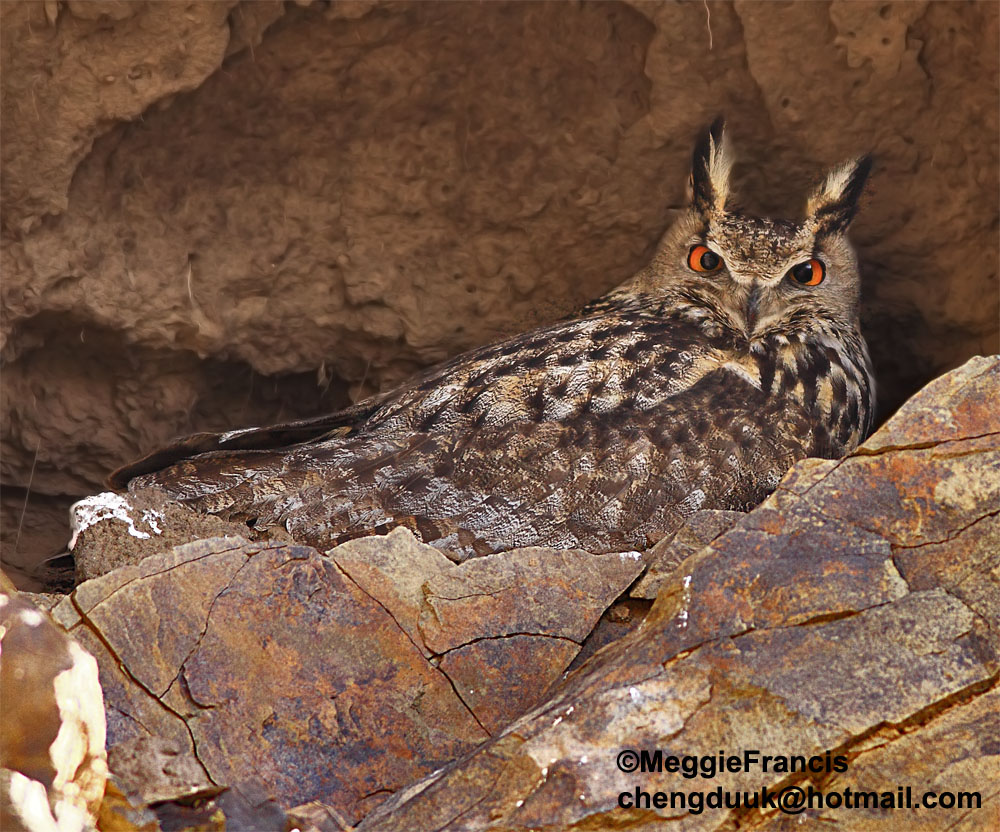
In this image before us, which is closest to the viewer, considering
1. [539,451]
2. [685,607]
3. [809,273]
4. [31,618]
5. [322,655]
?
[31,618]

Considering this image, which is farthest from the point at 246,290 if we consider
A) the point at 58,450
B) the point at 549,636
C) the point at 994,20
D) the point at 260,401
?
the point at 994,20

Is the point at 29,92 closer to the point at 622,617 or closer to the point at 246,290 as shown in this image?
the point at 246,290

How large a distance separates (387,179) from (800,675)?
2716 mm

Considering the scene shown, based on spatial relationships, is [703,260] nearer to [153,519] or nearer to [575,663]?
[575,663]

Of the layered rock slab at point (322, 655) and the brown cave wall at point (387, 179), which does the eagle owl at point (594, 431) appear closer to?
the brown cave wall at point (387, 179)

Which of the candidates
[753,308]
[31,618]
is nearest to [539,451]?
[753,308]

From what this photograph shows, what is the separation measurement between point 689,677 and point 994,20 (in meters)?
2.33

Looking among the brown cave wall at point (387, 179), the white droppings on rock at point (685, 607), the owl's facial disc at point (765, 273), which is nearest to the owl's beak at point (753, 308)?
the owl's facial disc at point (765, 273)

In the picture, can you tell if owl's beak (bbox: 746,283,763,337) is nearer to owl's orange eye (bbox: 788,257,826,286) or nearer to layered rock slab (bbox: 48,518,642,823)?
owl's orange eye (bbox: 788,257,826,286)

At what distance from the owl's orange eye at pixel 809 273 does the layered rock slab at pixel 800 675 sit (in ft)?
5.07

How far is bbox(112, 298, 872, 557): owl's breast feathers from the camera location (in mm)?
2744

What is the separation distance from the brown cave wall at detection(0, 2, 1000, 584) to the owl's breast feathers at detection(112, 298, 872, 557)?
946mm

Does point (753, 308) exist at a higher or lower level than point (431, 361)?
higher

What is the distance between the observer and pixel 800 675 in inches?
68.7
